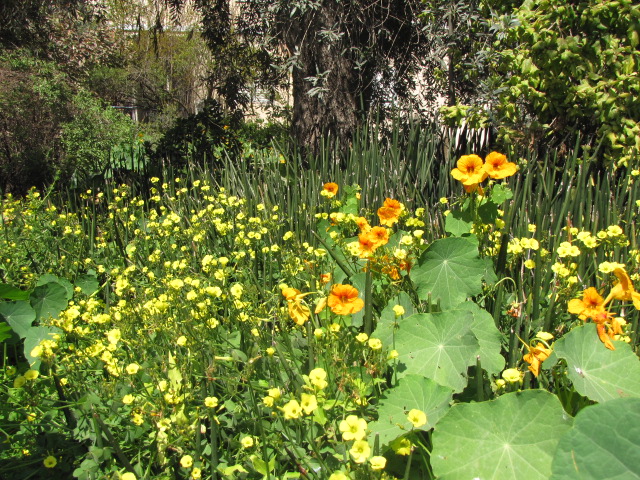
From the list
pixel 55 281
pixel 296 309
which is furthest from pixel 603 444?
pixel 55 281

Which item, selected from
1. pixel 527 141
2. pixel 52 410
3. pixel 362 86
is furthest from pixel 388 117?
pixel 52 410

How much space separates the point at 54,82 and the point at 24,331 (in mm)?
3704

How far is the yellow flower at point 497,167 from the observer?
187cm

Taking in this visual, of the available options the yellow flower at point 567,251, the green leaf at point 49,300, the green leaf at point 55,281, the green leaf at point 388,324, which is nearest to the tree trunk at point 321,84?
the green leaf at point 55,281

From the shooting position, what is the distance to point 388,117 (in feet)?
17.5

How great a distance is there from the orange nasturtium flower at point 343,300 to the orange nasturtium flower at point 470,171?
0.58 meters

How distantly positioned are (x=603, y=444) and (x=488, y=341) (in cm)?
65

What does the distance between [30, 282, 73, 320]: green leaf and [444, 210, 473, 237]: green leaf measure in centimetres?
169

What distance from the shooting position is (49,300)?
94.7 inches

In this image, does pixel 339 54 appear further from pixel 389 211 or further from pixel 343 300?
pixel 343 300

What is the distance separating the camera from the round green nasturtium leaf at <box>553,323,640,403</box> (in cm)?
143

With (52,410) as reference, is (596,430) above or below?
above

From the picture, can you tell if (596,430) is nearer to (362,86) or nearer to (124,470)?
(124,470)

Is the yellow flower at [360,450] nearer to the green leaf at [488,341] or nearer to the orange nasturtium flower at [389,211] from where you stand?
the green leaf at [488,341]
